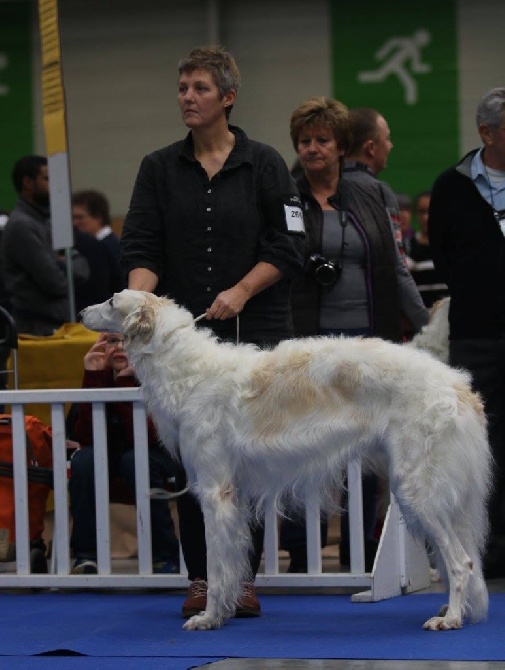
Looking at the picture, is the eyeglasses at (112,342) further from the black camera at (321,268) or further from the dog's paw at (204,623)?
the dog's paw at (204,623)

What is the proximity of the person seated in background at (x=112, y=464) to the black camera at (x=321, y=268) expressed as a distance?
923 millimetres

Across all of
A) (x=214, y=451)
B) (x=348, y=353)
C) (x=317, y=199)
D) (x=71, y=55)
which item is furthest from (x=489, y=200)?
(x=71, y=55)

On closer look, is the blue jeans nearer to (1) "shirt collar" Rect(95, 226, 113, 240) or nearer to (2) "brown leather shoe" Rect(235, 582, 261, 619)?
(2) "brown leather shoe" Rect(235, 582, 261, 619)

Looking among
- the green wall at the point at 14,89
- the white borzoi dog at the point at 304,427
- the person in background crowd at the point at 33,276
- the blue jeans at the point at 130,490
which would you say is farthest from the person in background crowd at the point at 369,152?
the green wall at the point at 14,89

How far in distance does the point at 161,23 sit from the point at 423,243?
5059 mm

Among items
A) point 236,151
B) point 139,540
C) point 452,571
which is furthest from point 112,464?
point 452,571

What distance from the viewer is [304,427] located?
5.05 metres

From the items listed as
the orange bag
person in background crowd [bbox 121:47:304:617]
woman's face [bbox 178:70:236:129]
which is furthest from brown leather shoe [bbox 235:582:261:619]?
woman's face [bbox 178:70:236:129]

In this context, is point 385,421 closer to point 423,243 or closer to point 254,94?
point 423,243

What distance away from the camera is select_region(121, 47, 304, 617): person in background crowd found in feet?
17.9

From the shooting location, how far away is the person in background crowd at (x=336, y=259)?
21.0 ft

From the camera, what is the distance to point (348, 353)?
502 centimetres

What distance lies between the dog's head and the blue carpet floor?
106cm

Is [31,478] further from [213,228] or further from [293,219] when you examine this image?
[293,219]
